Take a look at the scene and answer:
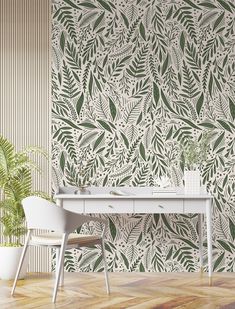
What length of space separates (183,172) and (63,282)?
5.30ft

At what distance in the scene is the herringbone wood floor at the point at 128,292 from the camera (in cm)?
363

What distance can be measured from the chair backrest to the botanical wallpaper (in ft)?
3.97

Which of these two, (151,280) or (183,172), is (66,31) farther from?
(151,280)

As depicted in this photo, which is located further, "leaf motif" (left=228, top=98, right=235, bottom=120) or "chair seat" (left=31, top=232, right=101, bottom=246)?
"leaf motif" (left=228, top=98, right=235, bottom=120)

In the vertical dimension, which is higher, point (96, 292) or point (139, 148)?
point (139, 148)

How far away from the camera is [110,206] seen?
4.59 metres

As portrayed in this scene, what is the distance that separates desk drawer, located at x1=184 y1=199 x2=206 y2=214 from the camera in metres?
4.59

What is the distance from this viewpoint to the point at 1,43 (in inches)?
203

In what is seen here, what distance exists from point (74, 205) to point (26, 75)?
1.45m

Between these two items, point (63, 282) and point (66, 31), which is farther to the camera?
point (66, 31)

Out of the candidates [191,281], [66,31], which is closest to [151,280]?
[191,281]

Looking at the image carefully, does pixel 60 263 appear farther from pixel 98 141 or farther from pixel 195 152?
pixel 195 152

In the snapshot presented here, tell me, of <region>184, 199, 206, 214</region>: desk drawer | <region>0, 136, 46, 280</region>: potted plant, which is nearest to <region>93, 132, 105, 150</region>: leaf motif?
<region>0, 136, 46, 280</region>: potted plant

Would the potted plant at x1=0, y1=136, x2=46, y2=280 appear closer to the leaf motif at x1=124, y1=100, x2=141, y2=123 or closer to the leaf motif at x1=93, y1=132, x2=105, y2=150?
the leaf motif at x1=93, y1=132, x2=105, y2=150
